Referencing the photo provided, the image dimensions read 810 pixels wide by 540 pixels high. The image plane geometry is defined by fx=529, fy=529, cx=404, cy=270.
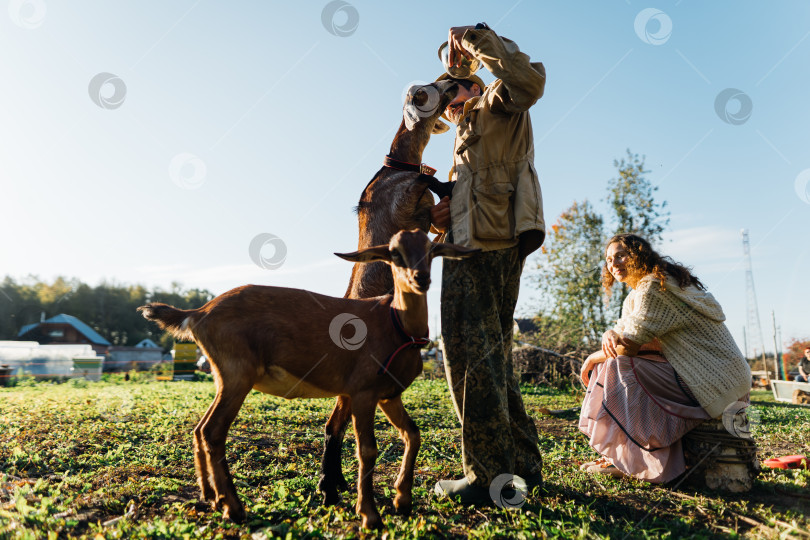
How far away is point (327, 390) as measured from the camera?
3701mm

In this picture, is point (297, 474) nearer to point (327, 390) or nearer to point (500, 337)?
point (327, 390)

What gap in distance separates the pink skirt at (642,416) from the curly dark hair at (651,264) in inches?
28.1

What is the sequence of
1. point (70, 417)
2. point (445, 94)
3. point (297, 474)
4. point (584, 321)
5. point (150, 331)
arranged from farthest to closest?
1. point (150, 331)
2. point (584, 321)
3. point (70, 417)
4. point (445, 94)
5. point (297, 474)

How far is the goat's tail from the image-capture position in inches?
147

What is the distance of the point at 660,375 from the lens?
176 inches

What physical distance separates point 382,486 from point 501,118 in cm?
301

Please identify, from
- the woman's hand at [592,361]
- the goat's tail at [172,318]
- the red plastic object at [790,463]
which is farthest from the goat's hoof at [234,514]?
the red plastic object at [790,463]

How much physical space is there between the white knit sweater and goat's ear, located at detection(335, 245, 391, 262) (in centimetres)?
227

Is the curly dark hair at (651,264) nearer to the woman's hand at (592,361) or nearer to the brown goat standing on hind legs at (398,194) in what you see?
the woman's hand at (592,361)

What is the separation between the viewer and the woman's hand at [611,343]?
453 centimetres

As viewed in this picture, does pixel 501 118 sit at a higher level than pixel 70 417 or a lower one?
higher

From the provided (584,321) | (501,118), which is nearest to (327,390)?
(501,118)

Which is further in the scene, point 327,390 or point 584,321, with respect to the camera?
point 584,321

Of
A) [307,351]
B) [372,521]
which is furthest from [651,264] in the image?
[372,521]
